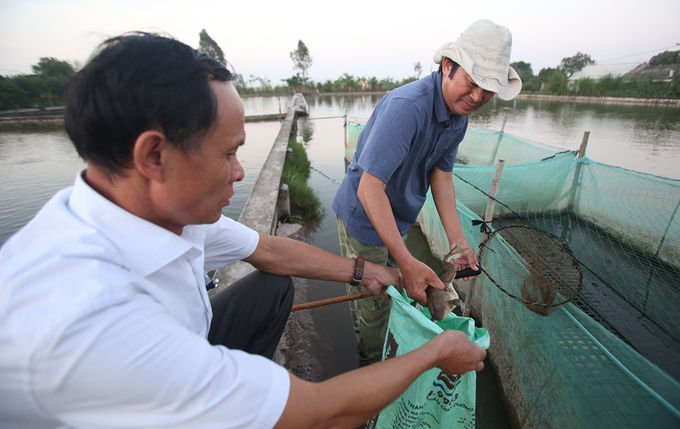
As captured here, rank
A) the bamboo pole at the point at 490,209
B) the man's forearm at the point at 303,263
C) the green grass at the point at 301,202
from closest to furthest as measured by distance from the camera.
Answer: the man's forearm at the point at 303,263
the bamboo pole at the point at 490,209
the green grass at the point at 301,202

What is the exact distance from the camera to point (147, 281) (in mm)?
838

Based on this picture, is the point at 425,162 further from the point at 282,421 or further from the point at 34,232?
the point at 34,232

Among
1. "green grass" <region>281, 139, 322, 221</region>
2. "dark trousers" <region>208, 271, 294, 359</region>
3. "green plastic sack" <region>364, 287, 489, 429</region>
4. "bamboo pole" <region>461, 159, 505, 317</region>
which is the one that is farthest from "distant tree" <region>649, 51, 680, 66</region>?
"dark trousers" <region>208, 271, 294, 359</region>

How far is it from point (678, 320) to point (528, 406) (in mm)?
2972

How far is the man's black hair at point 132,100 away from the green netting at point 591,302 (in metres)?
1.97

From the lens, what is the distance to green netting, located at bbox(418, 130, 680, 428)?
1449mm

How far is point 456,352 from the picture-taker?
1.20 m

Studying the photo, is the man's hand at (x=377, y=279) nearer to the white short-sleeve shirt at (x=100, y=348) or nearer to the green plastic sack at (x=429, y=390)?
the green plastic sack at (x=429, y=390)

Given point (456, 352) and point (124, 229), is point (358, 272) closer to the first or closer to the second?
point (456, 352)

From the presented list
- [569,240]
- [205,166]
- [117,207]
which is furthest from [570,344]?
[569,240]

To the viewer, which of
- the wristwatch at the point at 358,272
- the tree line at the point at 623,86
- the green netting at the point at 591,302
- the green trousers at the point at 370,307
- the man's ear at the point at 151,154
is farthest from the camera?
the tree line at the point at 623,86

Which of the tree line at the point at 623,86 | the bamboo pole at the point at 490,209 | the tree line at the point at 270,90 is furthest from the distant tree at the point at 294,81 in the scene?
the bamboo pole at the point at 490,209

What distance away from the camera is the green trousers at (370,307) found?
2240 mm

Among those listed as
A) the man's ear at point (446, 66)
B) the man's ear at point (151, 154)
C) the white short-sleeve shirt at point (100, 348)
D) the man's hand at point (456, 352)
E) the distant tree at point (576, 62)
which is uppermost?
the distant tree at point (576, 62)
